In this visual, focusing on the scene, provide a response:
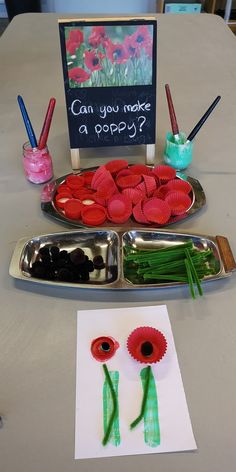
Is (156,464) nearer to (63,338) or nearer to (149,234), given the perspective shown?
(63,338)

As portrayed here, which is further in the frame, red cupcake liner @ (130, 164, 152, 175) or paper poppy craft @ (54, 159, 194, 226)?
red cupcake liner @ (130, 164, 152, 175)

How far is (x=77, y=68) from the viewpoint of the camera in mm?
875

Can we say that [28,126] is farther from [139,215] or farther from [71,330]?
[71,330]

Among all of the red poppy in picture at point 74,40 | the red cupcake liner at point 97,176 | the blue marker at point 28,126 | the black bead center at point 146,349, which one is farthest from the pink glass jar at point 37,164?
the black bead center at point 146,349

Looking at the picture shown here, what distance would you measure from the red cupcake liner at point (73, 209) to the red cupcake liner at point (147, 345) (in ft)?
1.05

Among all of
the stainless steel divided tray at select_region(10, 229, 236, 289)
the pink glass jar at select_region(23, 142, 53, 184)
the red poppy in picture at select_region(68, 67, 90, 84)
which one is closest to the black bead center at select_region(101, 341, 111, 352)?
the stainless steel divided tray at select_region(10, 229, 236, 289)

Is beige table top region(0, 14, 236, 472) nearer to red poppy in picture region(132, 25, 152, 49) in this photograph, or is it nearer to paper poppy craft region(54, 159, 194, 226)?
paper poppy craft region(54, 159, 194, 226)

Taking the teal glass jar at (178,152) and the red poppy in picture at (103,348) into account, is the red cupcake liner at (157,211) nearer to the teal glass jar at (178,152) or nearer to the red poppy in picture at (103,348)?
the teal glass jar at (178,152)

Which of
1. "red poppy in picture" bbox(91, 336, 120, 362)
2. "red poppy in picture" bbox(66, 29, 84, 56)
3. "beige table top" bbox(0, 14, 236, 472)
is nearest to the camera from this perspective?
"beige table top" bbox(0, 14, 236, 472)

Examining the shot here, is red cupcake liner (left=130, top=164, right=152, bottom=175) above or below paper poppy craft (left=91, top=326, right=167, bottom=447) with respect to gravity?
above

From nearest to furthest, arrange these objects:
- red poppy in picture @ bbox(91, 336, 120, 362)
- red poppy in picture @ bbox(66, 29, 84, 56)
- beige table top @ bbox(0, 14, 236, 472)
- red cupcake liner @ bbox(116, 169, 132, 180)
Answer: beige table top @ bbox(0, 14, 236, 472), red poppy in picture @ bbox(91, 336, 120, 362), red poppy in picture @ bbox(66, 29, 84, 56), red cupcake liner @ bbox(116, 169, 132, 180)

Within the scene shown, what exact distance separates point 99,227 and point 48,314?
0.23 m

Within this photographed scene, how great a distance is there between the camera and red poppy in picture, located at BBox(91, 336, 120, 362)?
634 mm

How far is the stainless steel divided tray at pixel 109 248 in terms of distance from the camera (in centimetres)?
73
